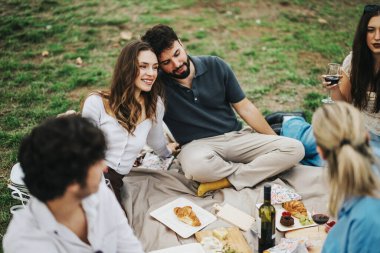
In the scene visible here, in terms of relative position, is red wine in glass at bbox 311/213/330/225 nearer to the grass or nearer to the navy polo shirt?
the navy polo shirt

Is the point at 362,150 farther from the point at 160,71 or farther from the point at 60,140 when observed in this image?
the point at 160,71

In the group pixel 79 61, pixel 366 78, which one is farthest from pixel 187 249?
pixel 79 61

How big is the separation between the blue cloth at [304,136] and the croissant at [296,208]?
890 millimetres

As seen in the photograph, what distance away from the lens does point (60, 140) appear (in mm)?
1874

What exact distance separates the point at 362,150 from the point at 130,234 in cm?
156

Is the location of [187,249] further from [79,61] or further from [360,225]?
[79,61]

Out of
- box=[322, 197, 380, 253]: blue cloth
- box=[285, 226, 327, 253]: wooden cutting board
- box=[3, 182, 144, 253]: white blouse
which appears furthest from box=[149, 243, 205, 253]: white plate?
box=[322, 197, 380, 253]: blue cloth

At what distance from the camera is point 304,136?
4.43 metres

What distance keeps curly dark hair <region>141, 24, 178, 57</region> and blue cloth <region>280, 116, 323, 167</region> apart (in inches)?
72.2

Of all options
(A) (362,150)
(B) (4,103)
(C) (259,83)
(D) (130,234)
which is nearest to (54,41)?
(B) (4,103)

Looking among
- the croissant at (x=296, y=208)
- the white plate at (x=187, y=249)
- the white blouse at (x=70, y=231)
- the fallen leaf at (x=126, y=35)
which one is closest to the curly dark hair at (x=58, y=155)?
the white blouse at (x=70, y=231)

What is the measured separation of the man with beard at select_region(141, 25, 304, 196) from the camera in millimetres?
3961

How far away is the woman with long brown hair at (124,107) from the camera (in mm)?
3639

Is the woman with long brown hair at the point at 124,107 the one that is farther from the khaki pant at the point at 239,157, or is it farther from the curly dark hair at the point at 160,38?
the khaki pant at the point at 239,157
